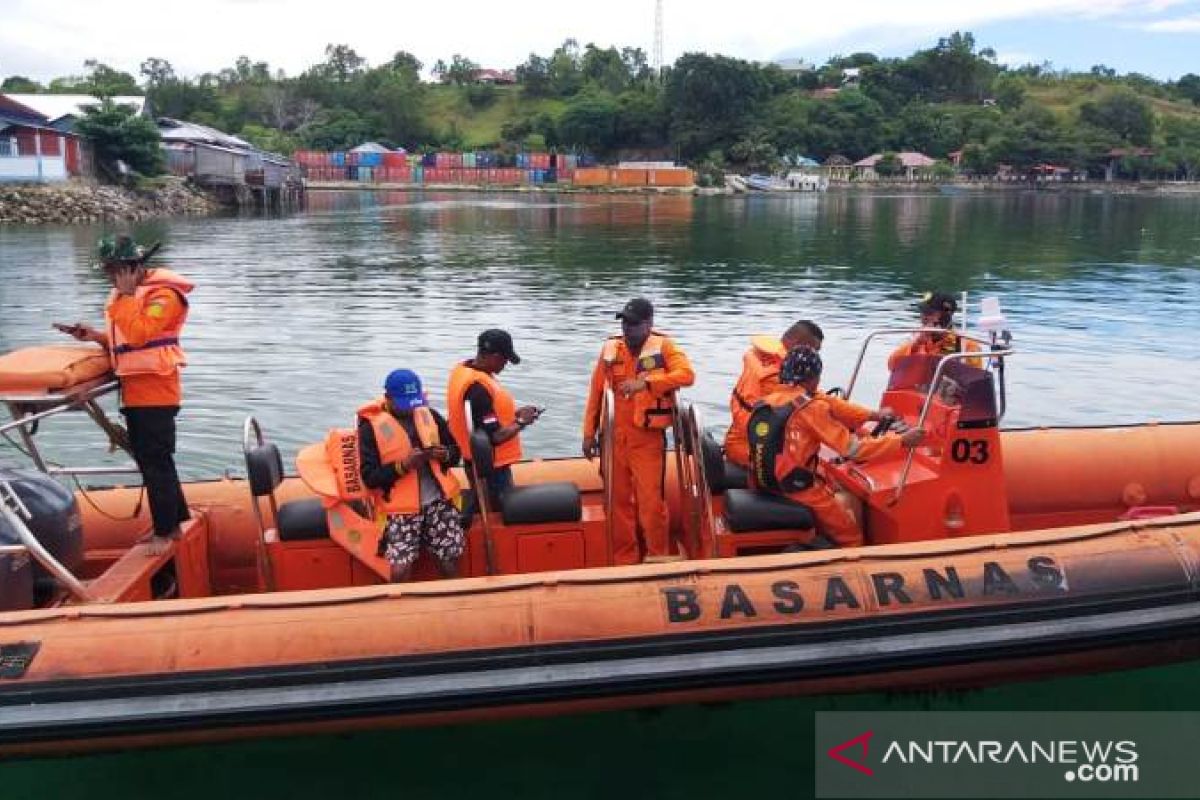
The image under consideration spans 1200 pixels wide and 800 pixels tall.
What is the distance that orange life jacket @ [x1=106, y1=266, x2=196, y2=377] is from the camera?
4684mm

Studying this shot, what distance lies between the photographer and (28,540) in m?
4.26

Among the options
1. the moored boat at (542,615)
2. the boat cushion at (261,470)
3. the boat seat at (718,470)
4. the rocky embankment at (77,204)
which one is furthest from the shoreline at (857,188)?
the boat cushion at (261,470)

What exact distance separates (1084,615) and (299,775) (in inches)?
136

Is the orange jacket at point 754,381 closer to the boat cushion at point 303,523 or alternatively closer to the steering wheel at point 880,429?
the steering wheel at point 880,429

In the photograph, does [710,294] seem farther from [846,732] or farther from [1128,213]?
[1128,213]

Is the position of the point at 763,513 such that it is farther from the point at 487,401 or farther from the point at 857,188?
the point at 857,188

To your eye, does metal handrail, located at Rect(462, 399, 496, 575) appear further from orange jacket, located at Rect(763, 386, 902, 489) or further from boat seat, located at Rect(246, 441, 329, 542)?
orange jacket, located at Rect(763, 386, 902, 489)

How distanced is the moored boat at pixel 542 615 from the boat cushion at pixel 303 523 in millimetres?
10

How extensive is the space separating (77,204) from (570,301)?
96.6 ft

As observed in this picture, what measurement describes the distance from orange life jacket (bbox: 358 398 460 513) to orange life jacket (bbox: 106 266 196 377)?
2.94ft

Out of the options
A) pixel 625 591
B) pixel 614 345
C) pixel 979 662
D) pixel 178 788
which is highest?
pixel 614 345

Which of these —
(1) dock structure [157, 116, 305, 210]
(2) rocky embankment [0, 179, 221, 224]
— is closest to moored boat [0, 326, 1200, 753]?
(2) rocky embankment [0, 179, 221, 224]

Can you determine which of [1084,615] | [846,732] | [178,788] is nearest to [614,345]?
[846,732]

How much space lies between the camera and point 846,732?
15.8 feet
